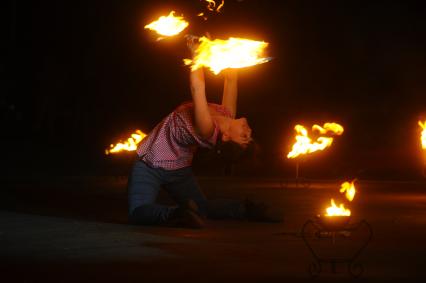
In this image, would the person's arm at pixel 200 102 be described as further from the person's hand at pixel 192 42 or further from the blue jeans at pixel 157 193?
the blue jeans at pixel 157 193

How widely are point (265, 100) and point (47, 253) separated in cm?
3267

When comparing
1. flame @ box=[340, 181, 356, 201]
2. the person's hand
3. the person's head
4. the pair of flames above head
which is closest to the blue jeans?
the person's head

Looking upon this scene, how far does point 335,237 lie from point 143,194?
298cm

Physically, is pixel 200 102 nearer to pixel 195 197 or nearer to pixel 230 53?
pixel 230 53

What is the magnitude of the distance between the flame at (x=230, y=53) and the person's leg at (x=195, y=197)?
2158mm

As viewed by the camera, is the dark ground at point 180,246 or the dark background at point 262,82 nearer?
the dark ground at point 180,246

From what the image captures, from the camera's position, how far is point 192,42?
12.2m

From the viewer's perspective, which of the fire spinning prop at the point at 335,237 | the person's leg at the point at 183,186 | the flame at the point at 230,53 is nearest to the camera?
the fire spinning prop at the point at 335,237

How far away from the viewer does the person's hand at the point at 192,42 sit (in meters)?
12.2

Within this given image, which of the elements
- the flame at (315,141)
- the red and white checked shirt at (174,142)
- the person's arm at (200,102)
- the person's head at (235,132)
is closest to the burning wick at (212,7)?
the person's arm at (200,102)

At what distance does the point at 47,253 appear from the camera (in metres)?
9.80

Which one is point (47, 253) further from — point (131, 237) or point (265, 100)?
point (265, 100)

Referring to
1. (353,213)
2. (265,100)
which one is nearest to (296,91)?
(265,100)

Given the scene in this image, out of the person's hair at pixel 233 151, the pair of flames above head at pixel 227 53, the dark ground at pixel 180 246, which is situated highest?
the pair of flames above head at pixel 227 53
